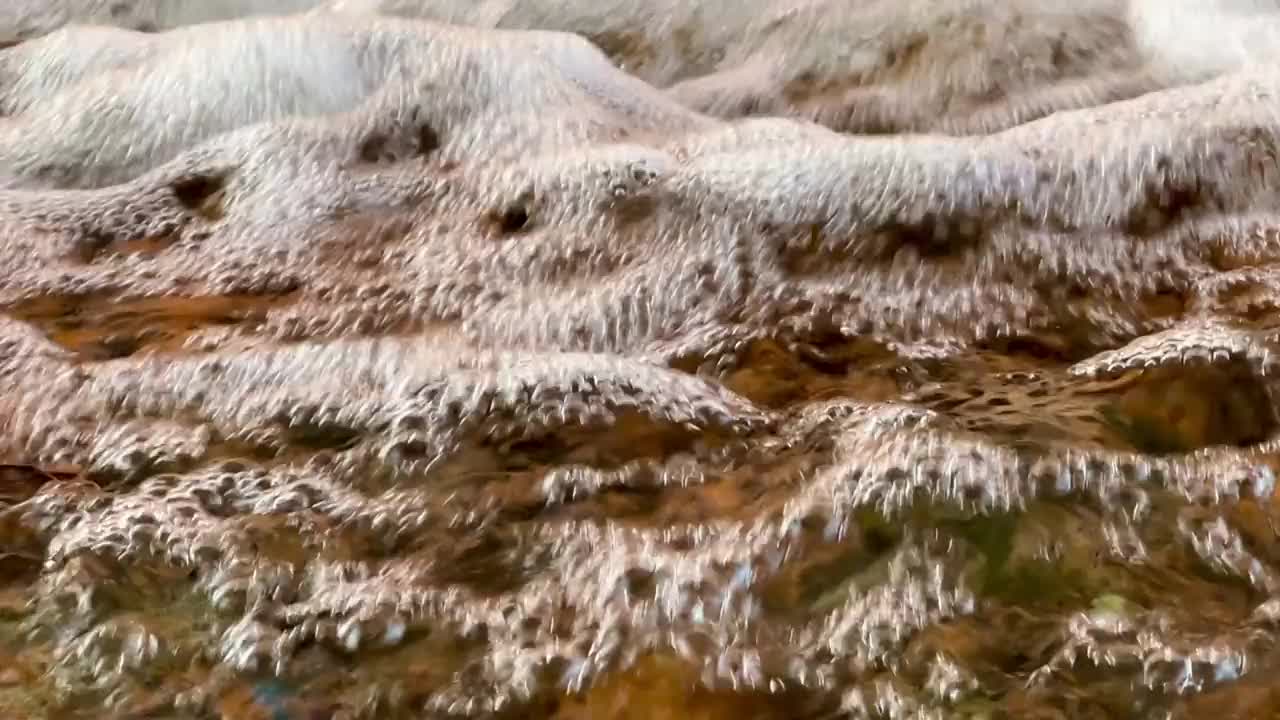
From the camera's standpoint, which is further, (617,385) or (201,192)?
(201,192)

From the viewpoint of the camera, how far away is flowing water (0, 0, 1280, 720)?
114 cm

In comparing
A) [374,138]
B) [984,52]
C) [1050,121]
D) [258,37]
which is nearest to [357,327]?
[374,138]

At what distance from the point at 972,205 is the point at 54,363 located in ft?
5.09

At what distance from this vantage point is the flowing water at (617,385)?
45.0 inches

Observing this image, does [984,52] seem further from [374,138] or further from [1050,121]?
[374,138]

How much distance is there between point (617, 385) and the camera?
1580 millimetres

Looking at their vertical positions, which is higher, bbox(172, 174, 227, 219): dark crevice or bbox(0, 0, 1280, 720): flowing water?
bbox(0, 0, 1280, 720): flowing water

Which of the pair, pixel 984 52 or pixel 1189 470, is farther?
pixel 984 52

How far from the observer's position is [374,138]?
235 centimetres

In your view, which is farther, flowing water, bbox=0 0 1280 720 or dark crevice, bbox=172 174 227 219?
dark crevice, bbox=172 174 227 219

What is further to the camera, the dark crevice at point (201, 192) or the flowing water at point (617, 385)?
the dark crevice at point (201, 192)

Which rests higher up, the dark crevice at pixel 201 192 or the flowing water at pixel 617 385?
the flowing water at pixel 617 385

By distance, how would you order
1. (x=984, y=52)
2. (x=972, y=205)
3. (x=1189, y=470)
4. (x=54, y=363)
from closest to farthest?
(x=1189, y=470)
(x=54, y=363)
(x=972, y=205)
(x=984, y=52)

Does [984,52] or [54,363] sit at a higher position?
[984,52]
